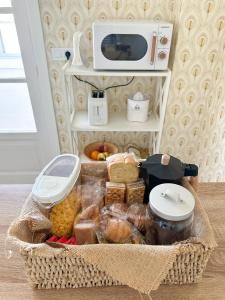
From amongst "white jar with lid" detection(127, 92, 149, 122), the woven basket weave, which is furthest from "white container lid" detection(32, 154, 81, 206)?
"white jar with lid" detection(127, 92, 149, 122)

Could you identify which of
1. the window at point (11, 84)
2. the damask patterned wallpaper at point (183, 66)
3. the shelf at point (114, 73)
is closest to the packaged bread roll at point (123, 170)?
the shelf at point (114, 73)

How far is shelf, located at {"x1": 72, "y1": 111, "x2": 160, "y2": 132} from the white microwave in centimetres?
39

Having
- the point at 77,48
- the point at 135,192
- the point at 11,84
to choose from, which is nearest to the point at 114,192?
the point at 135,192

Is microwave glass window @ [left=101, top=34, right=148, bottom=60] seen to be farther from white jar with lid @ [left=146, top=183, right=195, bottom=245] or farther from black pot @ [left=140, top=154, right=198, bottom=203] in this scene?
white jar with lid @ [left=146, top=183, right=195, bottom=245]

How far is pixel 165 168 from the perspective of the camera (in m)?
0.57

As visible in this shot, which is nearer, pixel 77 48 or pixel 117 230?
pixel 117 230

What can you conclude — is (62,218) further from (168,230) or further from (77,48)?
(77,48)

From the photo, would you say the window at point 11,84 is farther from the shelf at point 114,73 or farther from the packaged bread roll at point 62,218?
the packaged bread roll at point 62,218

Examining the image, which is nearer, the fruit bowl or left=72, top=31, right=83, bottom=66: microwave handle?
left=72, top=31, right=83, bottom=66: microwave handle

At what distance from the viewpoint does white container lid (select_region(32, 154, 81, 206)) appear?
1.76ft

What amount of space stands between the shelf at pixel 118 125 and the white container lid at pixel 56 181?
940mm

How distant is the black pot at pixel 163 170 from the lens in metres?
0.56

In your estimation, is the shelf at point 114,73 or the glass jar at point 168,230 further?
the shelf at point 114,73

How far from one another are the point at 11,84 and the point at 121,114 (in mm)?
842
